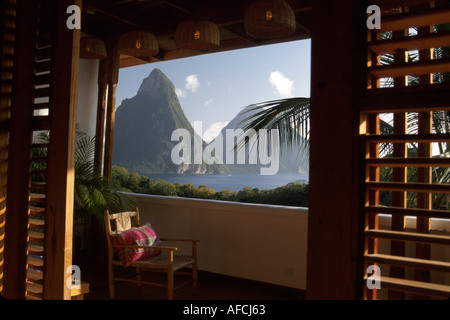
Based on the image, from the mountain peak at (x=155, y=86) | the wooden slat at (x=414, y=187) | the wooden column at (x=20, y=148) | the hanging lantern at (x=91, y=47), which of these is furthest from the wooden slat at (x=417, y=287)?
the mountain peak at (x=155, y=86)

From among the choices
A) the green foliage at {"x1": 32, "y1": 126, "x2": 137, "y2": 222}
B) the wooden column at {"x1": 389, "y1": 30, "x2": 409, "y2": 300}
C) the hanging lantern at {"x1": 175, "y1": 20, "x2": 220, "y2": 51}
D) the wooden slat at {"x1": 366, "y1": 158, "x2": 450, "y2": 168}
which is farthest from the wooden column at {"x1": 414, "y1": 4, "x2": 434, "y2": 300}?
the green foliage at {"x1": 32, "y1": 126, "x2": 137, "y2": 222}

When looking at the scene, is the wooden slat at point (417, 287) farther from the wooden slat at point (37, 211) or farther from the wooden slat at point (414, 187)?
the wooden slat at point (37, 211)

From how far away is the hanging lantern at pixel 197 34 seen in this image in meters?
3.25

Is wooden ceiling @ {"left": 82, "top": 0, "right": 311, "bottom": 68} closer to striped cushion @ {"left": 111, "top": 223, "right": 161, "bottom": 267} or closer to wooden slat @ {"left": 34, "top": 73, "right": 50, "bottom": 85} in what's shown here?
striped cushion @ {"left": 111, "top": 223, "right": 161, "bottom": 267}

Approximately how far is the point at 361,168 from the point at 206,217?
10.8 feet

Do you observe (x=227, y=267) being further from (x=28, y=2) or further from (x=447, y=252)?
(x=28, y=2)

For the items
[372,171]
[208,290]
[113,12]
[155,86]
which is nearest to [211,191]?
[208,290]

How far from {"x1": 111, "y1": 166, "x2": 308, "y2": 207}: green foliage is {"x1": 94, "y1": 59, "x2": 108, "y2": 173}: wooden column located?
32 centimetres

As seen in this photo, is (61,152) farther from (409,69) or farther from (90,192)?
(90,192)

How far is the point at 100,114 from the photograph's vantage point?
16.4 feet

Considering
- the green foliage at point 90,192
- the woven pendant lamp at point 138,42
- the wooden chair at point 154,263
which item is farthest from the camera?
the green foliage at point 90,192

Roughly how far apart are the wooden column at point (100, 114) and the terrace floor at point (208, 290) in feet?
4.57

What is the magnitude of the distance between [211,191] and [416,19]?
146 inches
